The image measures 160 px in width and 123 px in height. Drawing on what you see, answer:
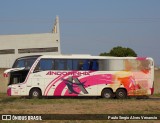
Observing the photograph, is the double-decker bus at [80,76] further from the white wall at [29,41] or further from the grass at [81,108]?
the white wall at [29,41]

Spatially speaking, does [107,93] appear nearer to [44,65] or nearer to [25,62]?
[44,65]

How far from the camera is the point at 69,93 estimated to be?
30500 millimetres

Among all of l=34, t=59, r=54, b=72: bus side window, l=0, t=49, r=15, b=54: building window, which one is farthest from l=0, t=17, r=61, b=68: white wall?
l=34, t=59, r=54, b=72: bus side window

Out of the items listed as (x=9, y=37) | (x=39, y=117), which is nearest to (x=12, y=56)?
(x=9, y=37)

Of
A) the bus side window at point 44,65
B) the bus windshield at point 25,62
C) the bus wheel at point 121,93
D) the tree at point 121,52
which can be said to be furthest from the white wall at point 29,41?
the bus side window at point 44,65

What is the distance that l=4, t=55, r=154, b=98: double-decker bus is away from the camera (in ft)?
97.9

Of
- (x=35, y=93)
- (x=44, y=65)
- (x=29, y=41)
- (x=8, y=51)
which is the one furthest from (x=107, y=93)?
(x=29, y=41)

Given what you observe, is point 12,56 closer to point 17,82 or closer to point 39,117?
point 17,82

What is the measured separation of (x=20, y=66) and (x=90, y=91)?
5361 mm

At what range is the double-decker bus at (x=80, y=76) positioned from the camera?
29828 mm

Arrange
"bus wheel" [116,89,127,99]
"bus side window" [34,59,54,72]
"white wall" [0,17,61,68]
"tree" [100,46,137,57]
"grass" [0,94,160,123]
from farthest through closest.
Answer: "tree" [100,46,137,57] < "white wall" [0,17,61,68] < "bus wheel" [116,89,127,99] < "bus side window" [34,59,54,72] < "grass" [0,94,160,123]

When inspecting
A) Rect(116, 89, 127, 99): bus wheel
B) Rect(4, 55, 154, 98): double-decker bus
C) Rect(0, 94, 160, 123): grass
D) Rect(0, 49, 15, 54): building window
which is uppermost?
Rect(0, 49, 15, 54): building window

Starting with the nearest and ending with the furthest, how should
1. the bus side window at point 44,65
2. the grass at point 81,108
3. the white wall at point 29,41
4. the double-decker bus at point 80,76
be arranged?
1. the grass at point 81,108
2. the bus side window at point 44,65
3. the double-decker bus at point 80,76
4. the white wall at point 29,41

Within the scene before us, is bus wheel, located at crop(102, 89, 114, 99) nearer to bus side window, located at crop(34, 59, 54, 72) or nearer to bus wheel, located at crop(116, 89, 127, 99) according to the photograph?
bus wheel, located at crop(116, 89, 127, 99)
